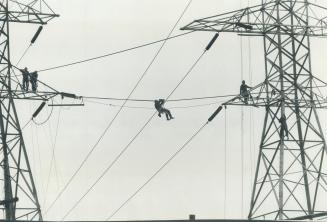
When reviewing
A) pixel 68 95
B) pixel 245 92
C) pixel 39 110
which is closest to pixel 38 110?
pixel 39 110

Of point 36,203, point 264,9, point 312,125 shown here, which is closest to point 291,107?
point 312,125

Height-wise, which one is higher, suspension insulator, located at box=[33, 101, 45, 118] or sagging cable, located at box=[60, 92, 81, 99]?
sagging cable, located at box=[60, 92, 81, 99]

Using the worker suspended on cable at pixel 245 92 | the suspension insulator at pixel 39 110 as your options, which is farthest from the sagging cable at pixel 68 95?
the worker suspended on cable at pixel 245 92

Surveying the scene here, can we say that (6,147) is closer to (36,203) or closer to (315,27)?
(36,203)

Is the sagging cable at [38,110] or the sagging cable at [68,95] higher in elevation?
the sagging cable at [68,95]

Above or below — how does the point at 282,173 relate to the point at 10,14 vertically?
below

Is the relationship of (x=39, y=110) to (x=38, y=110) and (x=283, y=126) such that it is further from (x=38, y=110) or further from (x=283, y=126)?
(x=283, y=126)

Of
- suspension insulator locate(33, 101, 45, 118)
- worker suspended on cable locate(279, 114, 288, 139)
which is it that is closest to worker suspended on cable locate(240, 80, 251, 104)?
worker suspended on cable locate(279, 114, 288, 139)

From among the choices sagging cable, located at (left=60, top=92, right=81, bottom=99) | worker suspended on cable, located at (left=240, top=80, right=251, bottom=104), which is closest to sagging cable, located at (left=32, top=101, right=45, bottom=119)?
sagging cable, located at (left=60, top=92, right=81, bottom=99)

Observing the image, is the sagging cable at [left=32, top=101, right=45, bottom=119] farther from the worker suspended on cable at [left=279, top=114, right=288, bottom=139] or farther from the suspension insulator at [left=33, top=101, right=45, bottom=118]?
the worker suspended on cable at [left=279, top=114, right=288, bottom=139]

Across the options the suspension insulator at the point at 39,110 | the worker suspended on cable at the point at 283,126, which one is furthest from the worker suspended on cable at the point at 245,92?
the suspension insulator at the point at 39,110

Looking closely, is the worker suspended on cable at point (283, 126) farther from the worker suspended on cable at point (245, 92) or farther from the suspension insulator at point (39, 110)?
the suspension insulator at point (39, 110)
